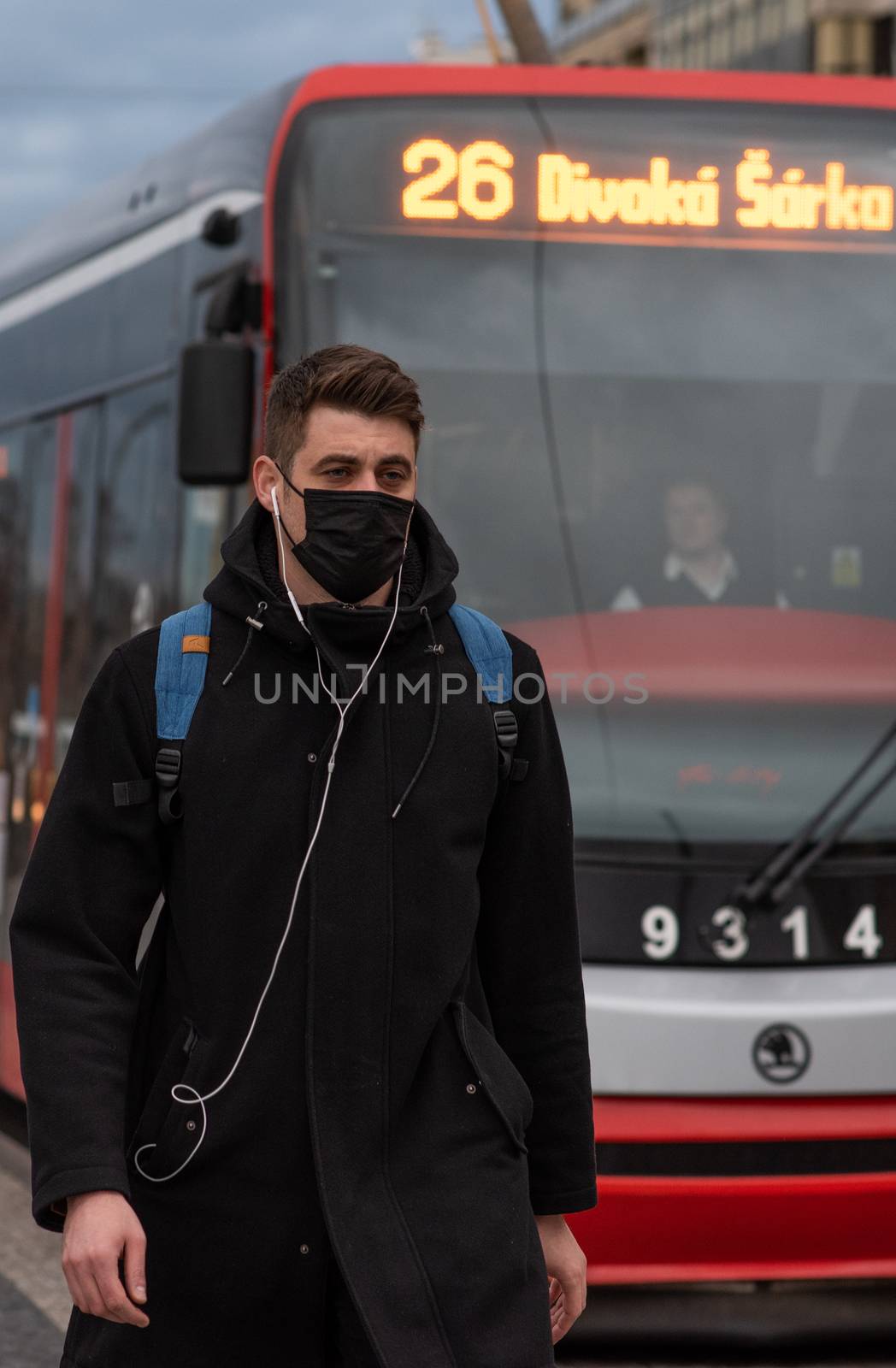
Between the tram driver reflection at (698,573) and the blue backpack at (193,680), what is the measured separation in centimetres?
283

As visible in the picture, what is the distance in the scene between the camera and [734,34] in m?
46.7

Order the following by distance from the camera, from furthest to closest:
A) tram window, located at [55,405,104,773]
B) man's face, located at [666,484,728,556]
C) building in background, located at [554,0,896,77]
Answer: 1. building in background, located at [554,0,896,77]
2. tram window, located at [55,405,104,773]
3. man's face, located at [666,484,728,556]

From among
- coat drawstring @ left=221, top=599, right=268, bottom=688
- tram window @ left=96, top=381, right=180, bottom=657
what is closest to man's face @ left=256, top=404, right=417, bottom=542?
coat drawstring @ left=221, top=599, right=268, bottom=688

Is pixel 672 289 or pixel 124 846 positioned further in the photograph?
pixel 672 289

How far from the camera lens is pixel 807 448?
19.0 feet

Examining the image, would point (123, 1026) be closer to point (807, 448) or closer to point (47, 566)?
point (807, 448)

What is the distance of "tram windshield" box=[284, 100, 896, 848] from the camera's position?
5.62 meters

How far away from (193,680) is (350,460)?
328mm

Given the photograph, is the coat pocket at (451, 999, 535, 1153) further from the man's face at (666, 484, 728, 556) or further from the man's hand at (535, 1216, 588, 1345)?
the man's face at (666, 484, 728, 556)

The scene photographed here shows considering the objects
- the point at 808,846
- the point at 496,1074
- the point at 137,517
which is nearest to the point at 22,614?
the point at 137,517

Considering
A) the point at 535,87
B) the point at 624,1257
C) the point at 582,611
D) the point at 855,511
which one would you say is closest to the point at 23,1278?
the point at 624,1257

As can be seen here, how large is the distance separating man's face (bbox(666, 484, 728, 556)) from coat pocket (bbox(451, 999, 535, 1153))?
3.02m

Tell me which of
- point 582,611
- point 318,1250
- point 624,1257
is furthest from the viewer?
point 582,611

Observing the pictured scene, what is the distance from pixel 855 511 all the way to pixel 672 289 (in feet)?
2.37
